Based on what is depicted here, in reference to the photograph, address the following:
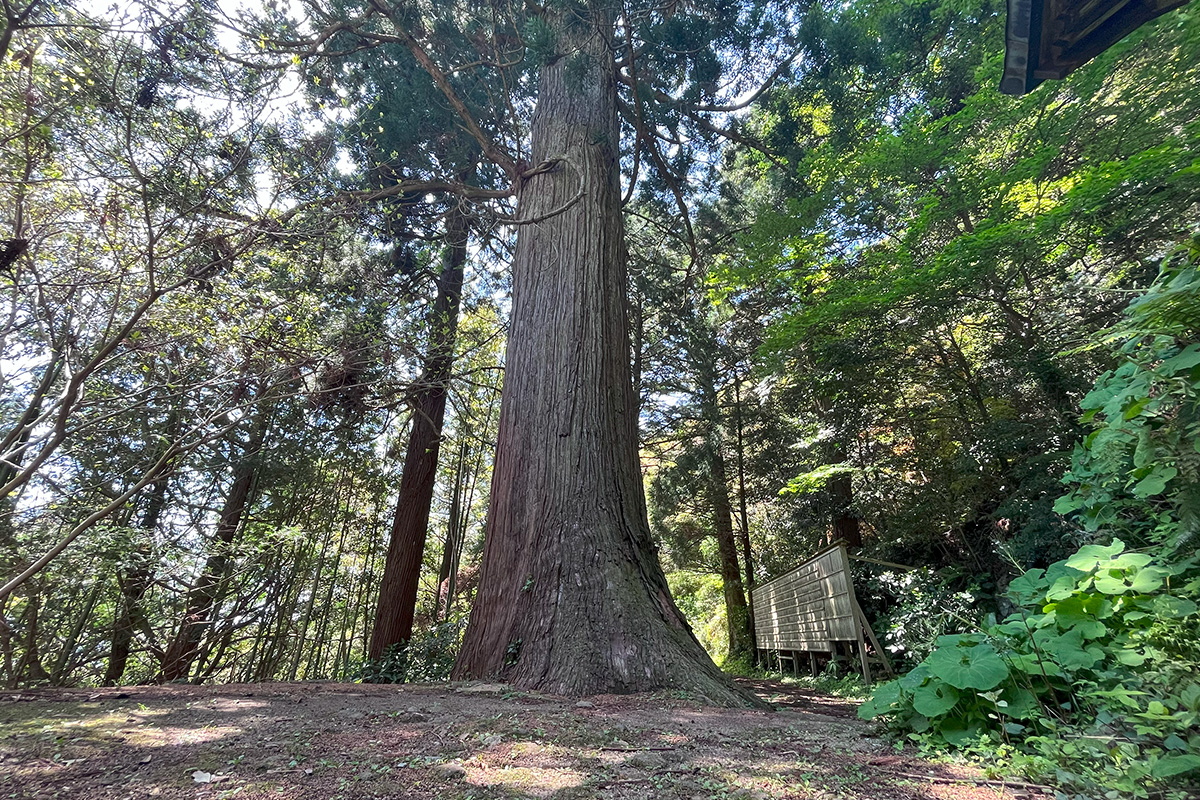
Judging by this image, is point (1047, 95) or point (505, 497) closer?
point (505, 497)

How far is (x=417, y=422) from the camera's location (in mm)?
6488

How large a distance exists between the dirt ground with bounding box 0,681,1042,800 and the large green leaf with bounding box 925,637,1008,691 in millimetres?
292

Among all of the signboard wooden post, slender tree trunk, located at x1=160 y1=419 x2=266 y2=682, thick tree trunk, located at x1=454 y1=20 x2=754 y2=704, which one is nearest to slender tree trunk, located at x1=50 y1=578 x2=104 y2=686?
slender tree trunk, located at x1=160 y1=419 x2=266 y2=682

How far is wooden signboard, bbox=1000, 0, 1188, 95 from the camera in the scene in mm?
2361

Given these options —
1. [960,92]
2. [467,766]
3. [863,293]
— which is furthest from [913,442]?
[467,766]

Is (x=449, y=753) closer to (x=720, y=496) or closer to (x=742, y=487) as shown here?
(x=720, y=496)

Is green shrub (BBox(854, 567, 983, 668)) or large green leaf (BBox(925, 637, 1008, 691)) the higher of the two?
green shrub (BBox(854, 567, 983, 668))

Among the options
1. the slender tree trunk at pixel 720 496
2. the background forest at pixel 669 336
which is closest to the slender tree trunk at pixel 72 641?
the background forest at pixel 669 336

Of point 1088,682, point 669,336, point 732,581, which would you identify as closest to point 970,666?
point 1088,682

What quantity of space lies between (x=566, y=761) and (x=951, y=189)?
7262 mm

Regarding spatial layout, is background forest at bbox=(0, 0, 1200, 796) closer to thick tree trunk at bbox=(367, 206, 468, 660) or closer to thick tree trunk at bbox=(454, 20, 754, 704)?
thick tree trunk at bbox=(367, 206, 468, 660)

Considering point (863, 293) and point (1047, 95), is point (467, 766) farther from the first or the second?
point (1047, 95)

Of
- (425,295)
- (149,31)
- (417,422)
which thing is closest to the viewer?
(149,31)

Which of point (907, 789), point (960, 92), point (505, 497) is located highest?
point (960, 92)
